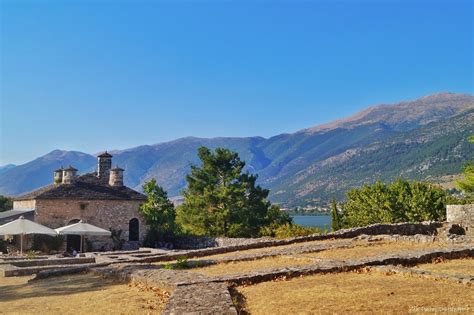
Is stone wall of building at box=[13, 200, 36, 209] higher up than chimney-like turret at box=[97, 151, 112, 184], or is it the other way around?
chimney-like turret at box=[97, 151, 112, 184]

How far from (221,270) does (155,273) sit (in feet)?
7.51

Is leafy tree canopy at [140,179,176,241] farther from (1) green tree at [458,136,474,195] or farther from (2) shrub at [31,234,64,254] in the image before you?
(1) green tree at [458,136,474,195]

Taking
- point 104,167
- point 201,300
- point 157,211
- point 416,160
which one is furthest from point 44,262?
point 416,160

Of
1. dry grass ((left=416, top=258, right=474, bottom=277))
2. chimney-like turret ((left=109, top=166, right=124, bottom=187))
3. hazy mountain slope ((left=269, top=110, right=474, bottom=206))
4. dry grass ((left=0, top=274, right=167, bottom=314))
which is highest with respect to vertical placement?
hazy mountain slope ((left=269, top=110, right=474, bottom=206))

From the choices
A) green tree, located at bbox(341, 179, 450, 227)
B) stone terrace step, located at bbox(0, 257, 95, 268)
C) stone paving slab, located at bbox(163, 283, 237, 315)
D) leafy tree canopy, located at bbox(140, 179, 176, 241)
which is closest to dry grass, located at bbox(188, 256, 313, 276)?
stone paving slab, located at bbox(163, 283, 237, 315)

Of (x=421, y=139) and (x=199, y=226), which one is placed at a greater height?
(x=421, y=139)

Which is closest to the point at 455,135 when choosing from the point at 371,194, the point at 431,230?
the point at 371,194

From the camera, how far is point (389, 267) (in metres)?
11.7

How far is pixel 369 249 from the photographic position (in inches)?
693

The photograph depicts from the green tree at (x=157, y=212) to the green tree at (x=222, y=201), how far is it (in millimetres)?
2844

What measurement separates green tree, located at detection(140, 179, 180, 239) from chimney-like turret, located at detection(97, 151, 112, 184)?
445 centimetres

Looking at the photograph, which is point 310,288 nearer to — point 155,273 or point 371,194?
point 155,273

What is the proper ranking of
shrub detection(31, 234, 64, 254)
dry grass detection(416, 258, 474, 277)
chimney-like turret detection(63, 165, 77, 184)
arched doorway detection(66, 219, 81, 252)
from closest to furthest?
1. dry grass detection(416, 258, 474, 277)
2. shrub detection(31, 234, 64, 254)
3. arched doorway detection(66, 219, 81, 252)
4. chimney-like turret detection(63, 165, 77, 184)

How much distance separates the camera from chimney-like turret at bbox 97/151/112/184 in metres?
37.4
